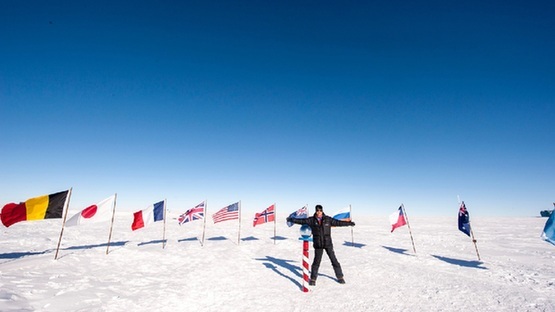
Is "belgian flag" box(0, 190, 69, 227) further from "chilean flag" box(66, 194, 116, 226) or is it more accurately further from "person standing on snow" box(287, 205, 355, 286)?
"person standing on snow" box(287, 205, 355, 286)

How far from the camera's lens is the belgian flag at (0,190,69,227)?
10180mm

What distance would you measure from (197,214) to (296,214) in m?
7.11

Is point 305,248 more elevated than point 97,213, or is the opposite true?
point 97,213

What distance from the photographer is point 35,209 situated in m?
10.7

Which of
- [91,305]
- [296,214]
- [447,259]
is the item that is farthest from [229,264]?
[447,259]

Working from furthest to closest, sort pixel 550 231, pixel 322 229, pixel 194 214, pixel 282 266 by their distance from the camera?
pixel 194 214
pixel 282 266
pixel 550 231
pixel 322 229

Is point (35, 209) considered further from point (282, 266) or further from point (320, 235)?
point (320, 235)

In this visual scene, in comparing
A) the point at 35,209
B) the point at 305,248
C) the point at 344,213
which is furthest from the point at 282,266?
the point at 35,209

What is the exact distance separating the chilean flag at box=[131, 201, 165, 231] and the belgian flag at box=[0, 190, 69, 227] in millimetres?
4409

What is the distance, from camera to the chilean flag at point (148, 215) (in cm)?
1546

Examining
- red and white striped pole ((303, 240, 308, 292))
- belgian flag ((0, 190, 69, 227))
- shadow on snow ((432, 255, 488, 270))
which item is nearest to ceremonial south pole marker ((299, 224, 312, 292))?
red and white striped pole ((303, 240, 308, 292))

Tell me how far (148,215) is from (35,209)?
5754mm

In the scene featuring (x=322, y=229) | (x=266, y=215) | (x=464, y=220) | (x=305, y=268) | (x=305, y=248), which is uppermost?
(x=266, y=215)

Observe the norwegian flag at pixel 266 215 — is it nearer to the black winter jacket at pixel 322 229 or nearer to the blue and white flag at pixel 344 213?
the blue and white flag at pixel 344 213
